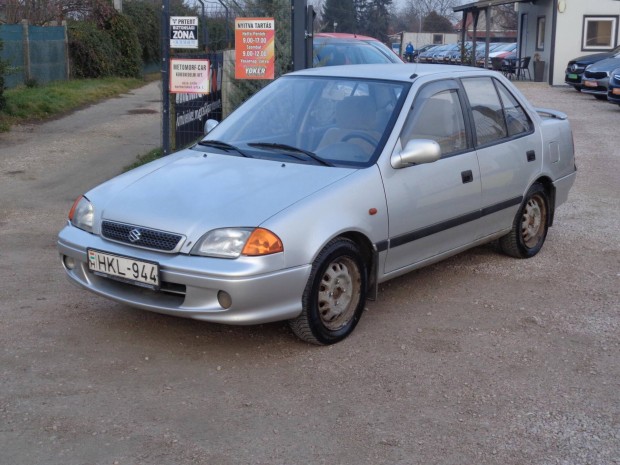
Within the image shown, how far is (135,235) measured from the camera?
4.88 metres

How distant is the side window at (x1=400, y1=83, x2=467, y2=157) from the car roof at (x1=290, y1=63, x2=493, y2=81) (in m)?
0.16

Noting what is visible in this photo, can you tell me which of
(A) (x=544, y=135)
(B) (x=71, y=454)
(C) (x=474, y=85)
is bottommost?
(B) (x=71, y=454)

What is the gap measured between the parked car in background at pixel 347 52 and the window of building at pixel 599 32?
17.1 meters

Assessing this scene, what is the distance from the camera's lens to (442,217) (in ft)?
19.3

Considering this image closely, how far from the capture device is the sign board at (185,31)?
996 centimetres

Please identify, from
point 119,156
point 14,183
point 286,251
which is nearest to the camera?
point 286,251

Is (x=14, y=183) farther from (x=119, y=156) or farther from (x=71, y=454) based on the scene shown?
(x=71, y=454)

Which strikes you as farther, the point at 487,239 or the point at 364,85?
the point at 487,239

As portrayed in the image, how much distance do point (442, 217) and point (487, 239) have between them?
88cm

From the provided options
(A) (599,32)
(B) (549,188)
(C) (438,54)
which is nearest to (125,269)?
(B) (549,188)

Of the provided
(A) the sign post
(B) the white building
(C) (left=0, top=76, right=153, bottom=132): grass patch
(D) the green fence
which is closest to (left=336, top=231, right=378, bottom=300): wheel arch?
(A) the sign post

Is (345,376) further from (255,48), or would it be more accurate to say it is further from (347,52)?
(347,52)

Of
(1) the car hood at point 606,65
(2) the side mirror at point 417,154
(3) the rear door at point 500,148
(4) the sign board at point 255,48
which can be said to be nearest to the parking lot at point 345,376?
(3) the rear door at point 500,148

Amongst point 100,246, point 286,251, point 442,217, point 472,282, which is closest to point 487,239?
point 472,282
